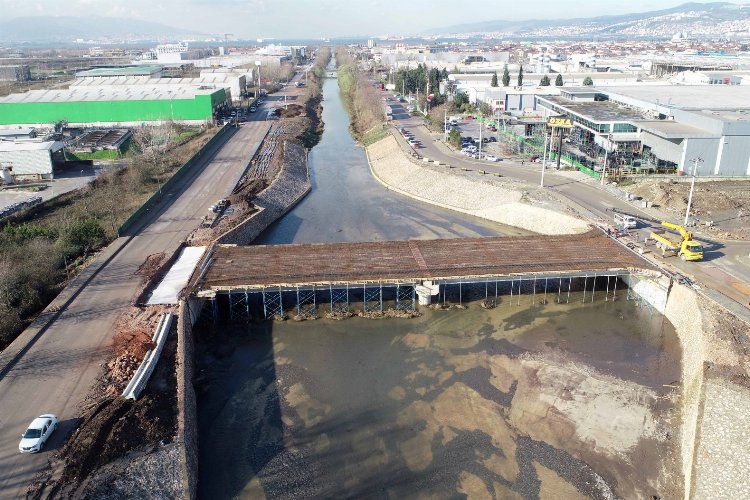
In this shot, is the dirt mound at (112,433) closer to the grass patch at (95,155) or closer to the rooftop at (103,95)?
the grass patch at (95,155)

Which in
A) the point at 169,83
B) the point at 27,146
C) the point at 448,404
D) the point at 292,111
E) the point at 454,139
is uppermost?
the point at 169,83

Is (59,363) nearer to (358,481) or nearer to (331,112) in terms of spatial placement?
(358,481)

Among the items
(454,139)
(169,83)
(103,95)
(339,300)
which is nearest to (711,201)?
(454,139)

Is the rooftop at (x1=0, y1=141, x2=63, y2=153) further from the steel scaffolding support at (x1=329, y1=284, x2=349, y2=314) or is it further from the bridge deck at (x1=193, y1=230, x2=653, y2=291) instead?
the steel scaffolding support at (x1=329, y1=284, x2=349, y2=314)

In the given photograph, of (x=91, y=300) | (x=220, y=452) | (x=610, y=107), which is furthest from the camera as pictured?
(x=610, y=107)

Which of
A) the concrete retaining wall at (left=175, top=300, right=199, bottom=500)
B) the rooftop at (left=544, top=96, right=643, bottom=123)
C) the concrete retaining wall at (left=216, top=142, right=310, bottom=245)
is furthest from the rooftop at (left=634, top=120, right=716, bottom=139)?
the concrete retaining wall at (left=175, top=300, right=199, bottom=500)

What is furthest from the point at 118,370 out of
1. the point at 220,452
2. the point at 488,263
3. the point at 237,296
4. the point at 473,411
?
the point at 488,263

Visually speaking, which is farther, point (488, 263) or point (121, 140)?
point (121, 140)

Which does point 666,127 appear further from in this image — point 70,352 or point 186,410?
point 70,352
